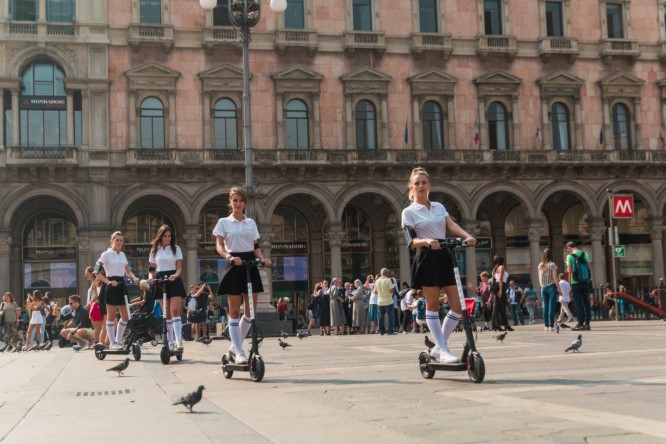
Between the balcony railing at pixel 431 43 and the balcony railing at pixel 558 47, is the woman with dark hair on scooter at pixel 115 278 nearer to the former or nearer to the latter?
the balcony railing at pixel 431 43

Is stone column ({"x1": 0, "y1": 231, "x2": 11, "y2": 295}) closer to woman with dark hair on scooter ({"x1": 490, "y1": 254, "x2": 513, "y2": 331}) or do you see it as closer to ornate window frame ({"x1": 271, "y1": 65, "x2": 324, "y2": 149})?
ornate window frame ({"x1": 271, "y1": 65, "x2": 324, "y2": 149})

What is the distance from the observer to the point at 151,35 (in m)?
39.8

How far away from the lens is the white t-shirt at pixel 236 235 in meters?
10.2

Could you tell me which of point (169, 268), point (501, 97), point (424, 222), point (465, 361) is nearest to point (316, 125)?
point (501, 97)

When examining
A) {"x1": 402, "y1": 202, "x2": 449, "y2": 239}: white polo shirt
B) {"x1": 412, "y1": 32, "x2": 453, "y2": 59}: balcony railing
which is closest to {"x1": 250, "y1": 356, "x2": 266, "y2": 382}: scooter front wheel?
{"x1": 402, "y1": 202, "x2": 449, "y2": 239}: white polo shirt

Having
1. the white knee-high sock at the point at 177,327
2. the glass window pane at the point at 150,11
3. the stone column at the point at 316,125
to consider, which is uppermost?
the glass window pane at the point at 150,11

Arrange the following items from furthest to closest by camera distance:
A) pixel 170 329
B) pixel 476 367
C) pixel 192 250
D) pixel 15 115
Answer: pixel 192 250 < pixel 15 115 < pixel 170 329 < pixel 476 367

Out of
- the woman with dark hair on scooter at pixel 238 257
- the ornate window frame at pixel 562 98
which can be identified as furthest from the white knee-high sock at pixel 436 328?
the ornate window frame at pixel 562 98

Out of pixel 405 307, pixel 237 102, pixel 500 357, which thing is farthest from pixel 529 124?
pixel 500 357

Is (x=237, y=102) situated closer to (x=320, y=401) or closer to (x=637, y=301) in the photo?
(x=637, y=301)

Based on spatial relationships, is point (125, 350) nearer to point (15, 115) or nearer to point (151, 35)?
point (15, 115)

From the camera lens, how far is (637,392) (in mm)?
7383

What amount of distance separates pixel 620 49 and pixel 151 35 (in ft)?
76.7

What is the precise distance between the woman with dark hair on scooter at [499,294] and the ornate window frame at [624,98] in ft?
78.5
